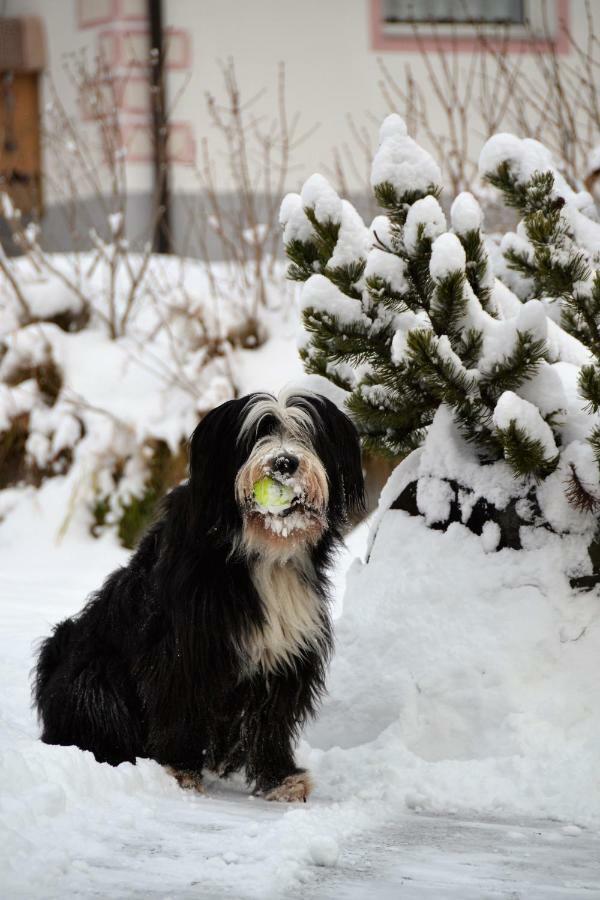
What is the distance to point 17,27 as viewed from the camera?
12.4 meters

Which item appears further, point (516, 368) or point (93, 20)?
point (93, 20)

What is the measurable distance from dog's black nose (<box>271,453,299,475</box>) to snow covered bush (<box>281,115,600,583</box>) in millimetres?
713

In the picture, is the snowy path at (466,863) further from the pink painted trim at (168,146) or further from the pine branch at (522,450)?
the pink painted trim at (168,146)

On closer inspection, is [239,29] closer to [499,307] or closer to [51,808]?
[499,307]

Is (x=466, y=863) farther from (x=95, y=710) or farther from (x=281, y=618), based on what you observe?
(x=95, y=710)

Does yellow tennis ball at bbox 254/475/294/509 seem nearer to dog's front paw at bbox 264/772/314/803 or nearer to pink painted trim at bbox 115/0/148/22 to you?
dog's front paw at bbox 264/772/314/803

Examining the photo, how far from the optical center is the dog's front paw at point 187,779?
3701 mm

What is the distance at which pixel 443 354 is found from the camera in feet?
13.3

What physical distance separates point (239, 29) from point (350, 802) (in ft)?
32.1

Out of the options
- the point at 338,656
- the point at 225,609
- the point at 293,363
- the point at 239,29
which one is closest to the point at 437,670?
the point at 338,656

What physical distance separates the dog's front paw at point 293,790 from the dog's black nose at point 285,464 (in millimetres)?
986

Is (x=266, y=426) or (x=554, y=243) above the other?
(x=554, y=243)

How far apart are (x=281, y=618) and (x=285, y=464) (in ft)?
1.69

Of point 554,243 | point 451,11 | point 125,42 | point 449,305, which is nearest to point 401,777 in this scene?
point 449,305
